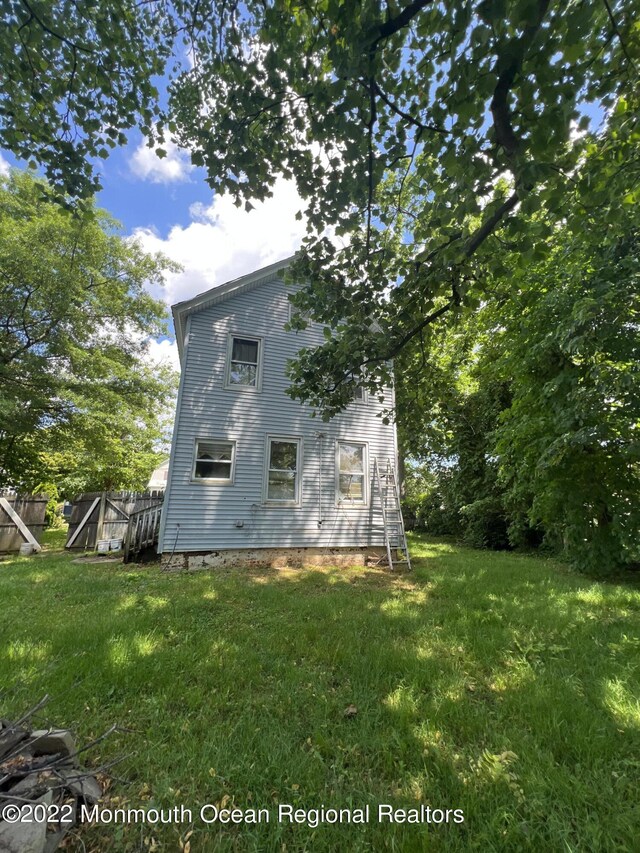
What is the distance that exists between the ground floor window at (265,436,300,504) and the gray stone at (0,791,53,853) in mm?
7600

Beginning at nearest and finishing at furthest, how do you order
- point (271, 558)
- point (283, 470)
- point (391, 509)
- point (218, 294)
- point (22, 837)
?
point (22, 837)
point (271, 558)
point (218, 294)
point (283, 470)
point (391, 509)

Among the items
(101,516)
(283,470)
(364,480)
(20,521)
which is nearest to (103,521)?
(101,516)

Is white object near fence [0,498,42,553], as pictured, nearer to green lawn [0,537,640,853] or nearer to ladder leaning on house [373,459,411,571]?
green lawn [0,537,640,853]

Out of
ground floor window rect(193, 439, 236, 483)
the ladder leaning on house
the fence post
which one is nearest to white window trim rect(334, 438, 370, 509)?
the ladder leaning on house

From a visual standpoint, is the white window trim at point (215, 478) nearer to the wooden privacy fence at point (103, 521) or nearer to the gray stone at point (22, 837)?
the wooden privacy fence at point (103, 521)

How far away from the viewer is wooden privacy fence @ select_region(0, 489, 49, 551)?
9.98 m

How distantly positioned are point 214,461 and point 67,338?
9.29 meters

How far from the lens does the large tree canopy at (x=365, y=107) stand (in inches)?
90.0

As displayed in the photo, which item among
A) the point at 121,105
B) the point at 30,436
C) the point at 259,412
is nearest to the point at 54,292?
the point at 30,436

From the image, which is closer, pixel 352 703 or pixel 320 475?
pixel 352 703

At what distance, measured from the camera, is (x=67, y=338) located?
13.2 meters

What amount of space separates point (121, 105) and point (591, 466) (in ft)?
31.7

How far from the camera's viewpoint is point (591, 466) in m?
7.45

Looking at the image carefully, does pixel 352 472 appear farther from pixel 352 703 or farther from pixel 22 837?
pixel 22 837
